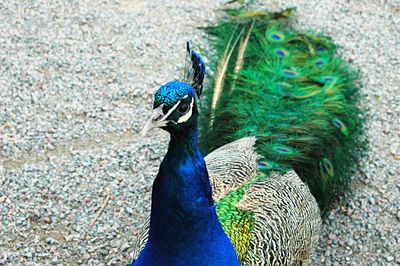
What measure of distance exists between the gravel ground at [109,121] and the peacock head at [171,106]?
136 centimetres

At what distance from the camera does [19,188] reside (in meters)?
3.12

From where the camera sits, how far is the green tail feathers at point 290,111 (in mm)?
2693

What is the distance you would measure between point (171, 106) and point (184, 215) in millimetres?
362

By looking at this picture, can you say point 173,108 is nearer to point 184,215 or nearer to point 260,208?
point 184,215

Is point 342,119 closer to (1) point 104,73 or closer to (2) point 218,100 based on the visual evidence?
(2) point 218,100

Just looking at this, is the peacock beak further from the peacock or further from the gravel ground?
the gravel ground

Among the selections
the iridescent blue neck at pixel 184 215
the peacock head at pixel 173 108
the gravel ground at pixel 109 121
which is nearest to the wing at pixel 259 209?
the iridescent blue neck at pixel 184 215

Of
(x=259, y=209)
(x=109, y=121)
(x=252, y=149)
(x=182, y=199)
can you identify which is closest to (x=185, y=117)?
(x=182, y=199)

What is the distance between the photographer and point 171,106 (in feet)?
5.21

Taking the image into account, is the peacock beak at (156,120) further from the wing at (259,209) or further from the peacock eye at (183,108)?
the wing at (259,209)

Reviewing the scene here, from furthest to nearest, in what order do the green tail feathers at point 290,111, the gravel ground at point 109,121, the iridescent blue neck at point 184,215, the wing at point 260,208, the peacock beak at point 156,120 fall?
the gravel ground at point 109,121
the green tail feathers at point 290,111
the wing at point 260,208
the iridescent blue neck at point 184,215
the peacock beak at point 156,120

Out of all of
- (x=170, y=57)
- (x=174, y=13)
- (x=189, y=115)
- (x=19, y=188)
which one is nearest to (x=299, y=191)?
(x=189, y=115)

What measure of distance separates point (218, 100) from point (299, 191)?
2.12 feet

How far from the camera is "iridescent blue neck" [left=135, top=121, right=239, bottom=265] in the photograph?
1713 millimetres
